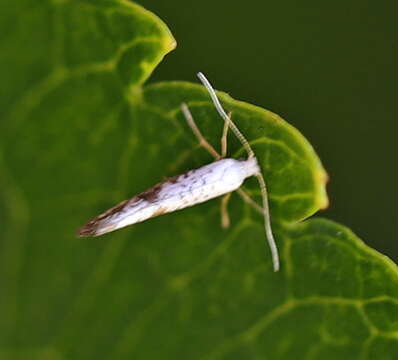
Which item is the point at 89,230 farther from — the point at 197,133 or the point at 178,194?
the point at 197,133

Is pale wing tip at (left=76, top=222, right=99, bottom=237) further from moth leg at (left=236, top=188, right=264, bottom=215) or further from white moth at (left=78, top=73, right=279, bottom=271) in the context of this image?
moth leg at (left=236, top=188, right=264, bottom=215)

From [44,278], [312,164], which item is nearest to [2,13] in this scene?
[44,278]

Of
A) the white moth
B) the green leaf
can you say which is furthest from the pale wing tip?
the green leaf

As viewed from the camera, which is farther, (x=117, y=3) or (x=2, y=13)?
(x=2, y=13)

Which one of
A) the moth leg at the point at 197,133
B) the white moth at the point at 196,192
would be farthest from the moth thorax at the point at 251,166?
the moth leg at the point at 197,133

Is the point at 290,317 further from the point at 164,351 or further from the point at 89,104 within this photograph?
the point at 89,104

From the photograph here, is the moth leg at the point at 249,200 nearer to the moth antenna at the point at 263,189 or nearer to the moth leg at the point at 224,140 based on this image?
the moth antenna at the point at 263,189

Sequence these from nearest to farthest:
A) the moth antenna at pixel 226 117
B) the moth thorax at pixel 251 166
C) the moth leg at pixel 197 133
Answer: the moth antenna at pixel 226 117 < the moth leg at pixel 197 133 < the moth thorax at pixel 251 166
